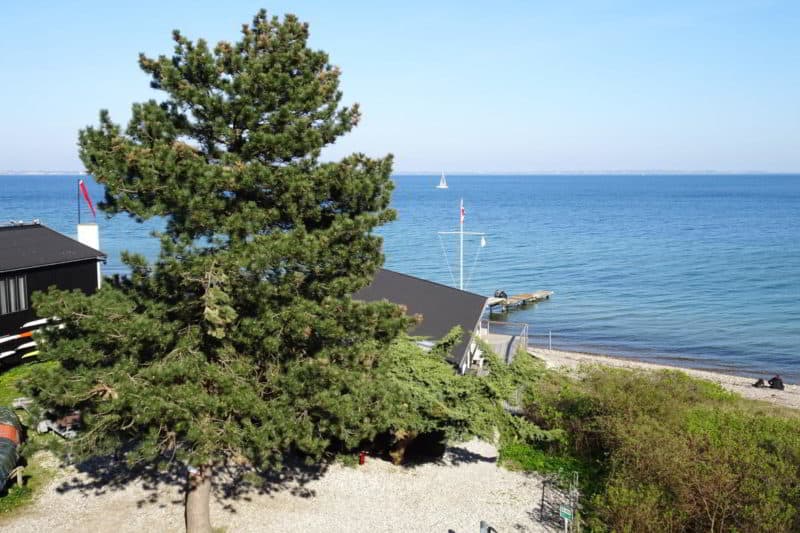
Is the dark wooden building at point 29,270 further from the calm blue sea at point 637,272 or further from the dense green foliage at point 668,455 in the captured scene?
the dense green foliage at point 668,455

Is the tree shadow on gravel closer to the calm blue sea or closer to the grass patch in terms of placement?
the grass patch

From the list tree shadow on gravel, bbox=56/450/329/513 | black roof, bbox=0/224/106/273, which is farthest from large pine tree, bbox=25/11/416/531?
black roof, bbox=0/224/106/273

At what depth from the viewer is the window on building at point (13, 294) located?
1992 centimetres

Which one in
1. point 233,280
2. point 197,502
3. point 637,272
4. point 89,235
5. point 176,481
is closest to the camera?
point 233,280

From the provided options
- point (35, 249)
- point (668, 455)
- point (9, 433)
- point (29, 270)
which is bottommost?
point (9, 433)

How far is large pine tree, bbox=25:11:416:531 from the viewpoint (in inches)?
408

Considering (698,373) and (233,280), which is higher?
(233,280)

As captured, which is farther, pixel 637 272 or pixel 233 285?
pixel 637 272

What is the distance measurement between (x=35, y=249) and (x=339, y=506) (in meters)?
14.4

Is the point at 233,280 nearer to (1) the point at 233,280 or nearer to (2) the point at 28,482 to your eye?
(1) the point at 233,280

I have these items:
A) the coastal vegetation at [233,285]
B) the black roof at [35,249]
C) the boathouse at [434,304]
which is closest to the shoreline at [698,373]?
the boathouse at [434,304]

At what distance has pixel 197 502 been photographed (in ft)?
40.7

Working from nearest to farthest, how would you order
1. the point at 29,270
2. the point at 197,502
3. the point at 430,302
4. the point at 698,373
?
1. the point at 197,502
2. the point at 29,270
3. the point at 430,302
4. the point at 698,373

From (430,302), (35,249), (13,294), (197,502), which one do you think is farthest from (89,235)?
(197,502)
